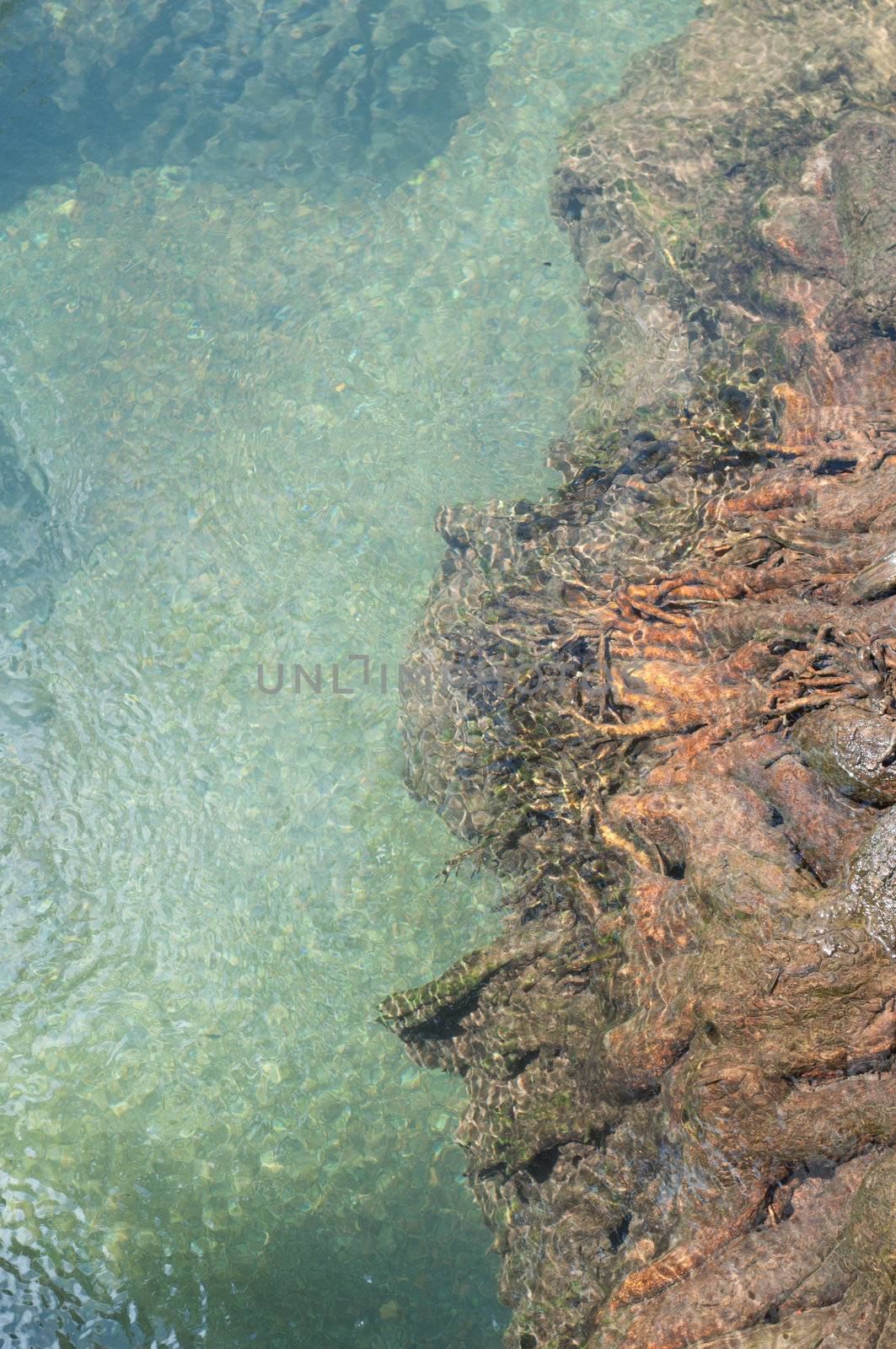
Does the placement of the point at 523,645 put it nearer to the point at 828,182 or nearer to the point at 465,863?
the point at 465,863

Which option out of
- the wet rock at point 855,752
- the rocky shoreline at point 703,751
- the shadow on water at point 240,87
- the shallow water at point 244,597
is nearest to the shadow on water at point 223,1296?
the shallow water at point 244,597

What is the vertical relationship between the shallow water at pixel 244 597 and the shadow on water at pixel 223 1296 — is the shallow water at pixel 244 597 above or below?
above

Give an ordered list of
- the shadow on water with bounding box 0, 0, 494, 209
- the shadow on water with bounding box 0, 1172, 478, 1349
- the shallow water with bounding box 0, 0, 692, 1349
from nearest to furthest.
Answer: the shadow on water with bounding box 0, 1172, 478, 1349 < the shallow water with bounding box 0, 0, 692, 1349 < the shadow on water with bounding box 0, 0, 494, 209

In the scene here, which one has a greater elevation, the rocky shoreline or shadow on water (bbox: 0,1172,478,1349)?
the rocky shoreline

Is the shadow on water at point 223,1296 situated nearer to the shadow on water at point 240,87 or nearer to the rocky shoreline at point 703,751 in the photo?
the rocky shoreline at point 703,751

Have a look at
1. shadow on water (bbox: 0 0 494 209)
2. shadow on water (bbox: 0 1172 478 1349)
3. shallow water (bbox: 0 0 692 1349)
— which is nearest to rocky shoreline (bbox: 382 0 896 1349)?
shallow water (bbox: 0 0 692 1349)

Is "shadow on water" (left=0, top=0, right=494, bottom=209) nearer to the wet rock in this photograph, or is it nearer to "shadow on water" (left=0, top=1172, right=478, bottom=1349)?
the wet rock
